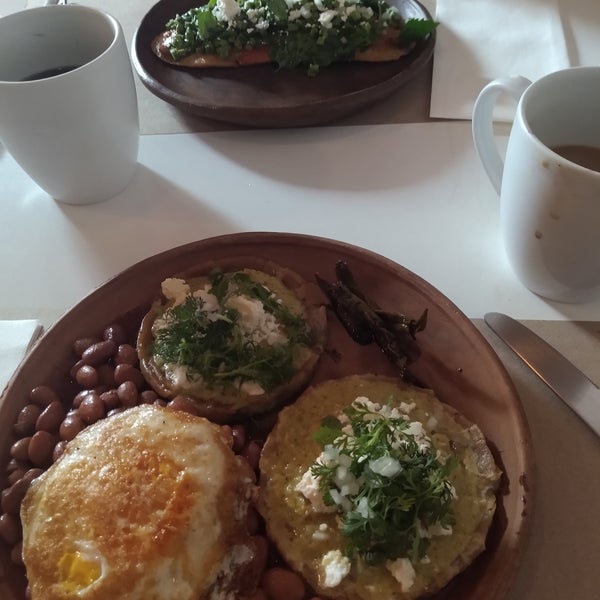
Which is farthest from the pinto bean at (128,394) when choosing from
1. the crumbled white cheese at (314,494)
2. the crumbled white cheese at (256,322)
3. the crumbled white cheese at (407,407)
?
the crumbled white cheese at (407,407)

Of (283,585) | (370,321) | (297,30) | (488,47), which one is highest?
(297,30)

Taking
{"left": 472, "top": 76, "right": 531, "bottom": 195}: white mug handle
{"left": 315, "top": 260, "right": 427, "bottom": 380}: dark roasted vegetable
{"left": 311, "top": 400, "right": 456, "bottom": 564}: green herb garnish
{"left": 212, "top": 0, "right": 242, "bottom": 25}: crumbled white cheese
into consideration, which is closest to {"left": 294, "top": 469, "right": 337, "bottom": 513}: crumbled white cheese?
{"left": 311, "top": 400, "right": 456, "bottom": 564}: green herb garnish

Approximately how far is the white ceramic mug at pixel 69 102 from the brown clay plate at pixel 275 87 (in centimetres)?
22

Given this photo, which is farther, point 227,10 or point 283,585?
point 227,10

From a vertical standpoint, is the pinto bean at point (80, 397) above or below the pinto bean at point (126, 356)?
below

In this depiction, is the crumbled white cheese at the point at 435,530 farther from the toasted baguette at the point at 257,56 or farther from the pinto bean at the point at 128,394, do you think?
the toasted baguette at the point at 257,56

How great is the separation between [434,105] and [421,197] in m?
0.32

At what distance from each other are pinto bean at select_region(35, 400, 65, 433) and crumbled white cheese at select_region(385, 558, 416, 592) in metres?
0.60

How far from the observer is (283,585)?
0.92 metres

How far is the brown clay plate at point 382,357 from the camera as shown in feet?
3.05

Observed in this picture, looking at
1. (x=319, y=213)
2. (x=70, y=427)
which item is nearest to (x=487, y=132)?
(x=319, y=213)

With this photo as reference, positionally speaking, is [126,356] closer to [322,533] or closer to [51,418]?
[51,418]

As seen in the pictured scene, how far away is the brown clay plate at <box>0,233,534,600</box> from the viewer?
930mm

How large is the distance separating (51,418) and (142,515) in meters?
0.31
